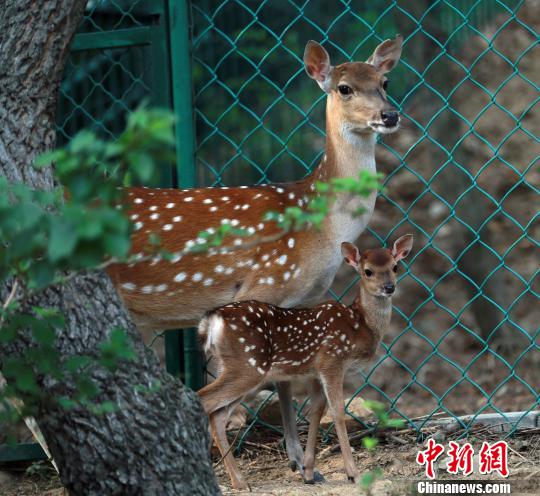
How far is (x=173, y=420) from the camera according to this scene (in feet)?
11.7

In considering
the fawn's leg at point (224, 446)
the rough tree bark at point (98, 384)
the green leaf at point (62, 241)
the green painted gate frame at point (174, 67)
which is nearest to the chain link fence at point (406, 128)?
the green painted gate frame at point (174, 67)

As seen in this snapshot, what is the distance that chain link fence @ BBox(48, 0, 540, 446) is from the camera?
5910 millimetres

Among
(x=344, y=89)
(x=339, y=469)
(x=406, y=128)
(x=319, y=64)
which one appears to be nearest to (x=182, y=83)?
(x=319, y=64)

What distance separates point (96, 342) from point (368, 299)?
5.51 ft

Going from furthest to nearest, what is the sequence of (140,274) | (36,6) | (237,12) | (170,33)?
(237,12)
(170,33)
(140,274)
(36,6)

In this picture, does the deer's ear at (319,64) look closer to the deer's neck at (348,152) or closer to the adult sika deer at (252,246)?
the adult sika deer at (252,246)

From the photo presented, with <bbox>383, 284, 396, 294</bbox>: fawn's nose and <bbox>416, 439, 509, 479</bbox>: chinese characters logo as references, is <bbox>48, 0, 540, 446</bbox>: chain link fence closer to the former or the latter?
<bbox>416, 439, 509, 479</bbox>: chinese characters logo

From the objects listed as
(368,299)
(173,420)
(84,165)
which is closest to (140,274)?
(368,299)

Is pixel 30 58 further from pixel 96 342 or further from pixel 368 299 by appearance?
pixel 368 299

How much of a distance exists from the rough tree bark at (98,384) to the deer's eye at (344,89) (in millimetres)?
1603

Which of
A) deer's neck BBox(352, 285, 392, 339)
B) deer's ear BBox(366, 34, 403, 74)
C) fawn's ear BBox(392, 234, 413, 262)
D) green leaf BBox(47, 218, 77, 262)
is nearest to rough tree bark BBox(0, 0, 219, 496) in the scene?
green leaf BBox(47, 218, 77, 262)

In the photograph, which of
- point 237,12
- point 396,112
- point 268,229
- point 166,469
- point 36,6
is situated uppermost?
point 237,12

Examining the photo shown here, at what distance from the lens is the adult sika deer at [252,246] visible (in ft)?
15.8

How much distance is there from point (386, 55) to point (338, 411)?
5.57 feet
